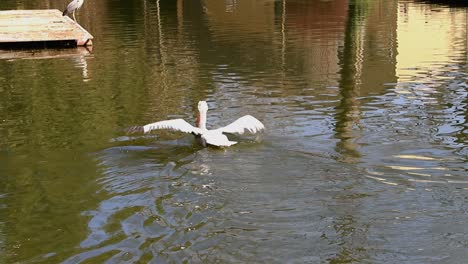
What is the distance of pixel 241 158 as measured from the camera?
31.0 ft

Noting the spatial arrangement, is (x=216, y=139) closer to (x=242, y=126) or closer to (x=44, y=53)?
(x=242, y=126)

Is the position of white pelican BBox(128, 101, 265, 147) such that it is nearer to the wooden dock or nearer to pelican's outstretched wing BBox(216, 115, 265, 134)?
pelican's outstretched wing BBox(216, 115, 265, 134)

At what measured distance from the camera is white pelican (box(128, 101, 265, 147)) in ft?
32.3

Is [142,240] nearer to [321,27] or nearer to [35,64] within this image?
[35,64]

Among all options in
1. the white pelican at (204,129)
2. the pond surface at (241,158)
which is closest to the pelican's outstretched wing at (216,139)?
the white pelican at (204,129)

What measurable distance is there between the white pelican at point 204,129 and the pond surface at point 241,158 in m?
0.17

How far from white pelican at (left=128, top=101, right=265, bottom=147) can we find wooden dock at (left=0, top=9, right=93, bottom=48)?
36.9 ft

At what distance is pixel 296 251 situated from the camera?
264 inches

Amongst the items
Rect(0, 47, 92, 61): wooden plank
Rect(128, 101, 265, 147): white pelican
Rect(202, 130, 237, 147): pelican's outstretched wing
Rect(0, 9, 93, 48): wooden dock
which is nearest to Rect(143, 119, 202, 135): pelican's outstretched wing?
Rect(128, 101, 265, 147): white pelican

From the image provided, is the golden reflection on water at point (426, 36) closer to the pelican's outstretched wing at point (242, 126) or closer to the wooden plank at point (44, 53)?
the pelican's outstretched wing at point (242, 126)

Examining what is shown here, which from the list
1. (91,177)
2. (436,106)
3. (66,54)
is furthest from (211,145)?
(66,54)

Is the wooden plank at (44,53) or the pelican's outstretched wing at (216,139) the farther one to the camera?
the wooden plank at (44,53)

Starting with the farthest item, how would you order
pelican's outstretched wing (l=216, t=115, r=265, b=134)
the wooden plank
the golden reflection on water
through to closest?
the wooden plank
the golden reflection on water
pelican's outstretched wing (l=216, t=115, r=265, b=134)

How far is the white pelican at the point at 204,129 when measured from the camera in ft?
32.3
